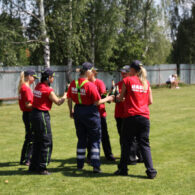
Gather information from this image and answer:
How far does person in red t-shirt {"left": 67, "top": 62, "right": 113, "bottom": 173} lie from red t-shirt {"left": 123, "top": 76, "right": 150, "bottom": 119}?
1.88ft

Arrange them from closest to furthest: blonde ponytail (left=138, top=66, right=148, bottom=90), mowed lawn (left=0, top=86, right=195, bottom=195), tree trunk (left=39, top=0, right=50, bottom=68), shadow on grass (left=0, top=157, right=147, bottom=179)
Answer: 1. mowed lawn (left=0, top=86, right=195, bottom=195)
2. blonde ponytail (left=138, top=66, right=148, bottom=90)
3. shadow on grass (left=0, top=157, right=147, bottom=179)
4. tree trunk (left=39, top=0, right=50, bottom=68)

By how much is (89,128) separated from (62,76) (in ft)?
64.0

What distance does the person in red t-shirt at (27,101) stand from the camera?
6.94 metres

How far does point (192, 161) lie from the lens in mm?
7281

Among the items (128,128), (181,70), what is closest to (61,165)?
(128,128)

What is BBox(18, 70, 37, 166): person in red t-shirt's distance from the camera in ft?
22.8

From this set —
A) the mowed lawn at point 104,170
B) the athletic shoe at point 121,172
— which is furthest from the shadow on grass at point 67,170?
the athletic shoe at point 121,172

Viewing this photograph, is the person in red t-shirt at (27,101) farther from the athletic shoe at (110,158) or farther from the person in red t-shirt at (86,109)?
the athletic shoe at (110,158)

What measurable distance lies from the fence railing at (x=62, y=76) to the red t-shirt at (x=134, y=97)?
36.9 feet

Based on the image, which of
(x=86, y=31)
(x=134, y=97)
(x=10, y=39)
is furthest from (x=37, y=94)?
(x=86, y=31)

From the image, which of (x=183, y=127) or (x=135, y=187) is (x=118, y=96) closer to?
(x=135, y=187)

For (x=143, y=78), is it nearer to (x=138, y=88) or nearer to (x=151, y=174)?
(x=138, y=88)

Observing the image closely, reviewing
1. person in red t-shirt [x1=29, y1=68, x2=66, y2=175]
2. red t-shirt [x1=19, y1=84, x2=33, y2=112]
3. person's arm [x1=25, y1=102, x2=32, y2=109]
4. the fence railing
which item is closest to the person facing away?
→ the fence railing

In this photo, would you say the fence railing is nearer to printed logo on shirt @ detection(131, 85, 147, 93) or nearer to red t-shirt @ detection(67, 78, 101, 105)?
red t-shirt @ detection(67, 78, 101, 105)
